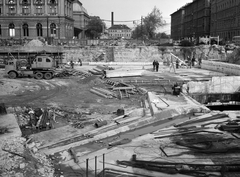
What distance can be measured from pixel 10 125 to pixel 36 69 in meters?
16.3

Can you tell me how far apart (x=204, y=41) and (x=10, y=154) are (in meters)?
54.9

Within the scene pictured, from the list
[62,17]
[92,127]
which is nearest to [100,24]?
[62,17]

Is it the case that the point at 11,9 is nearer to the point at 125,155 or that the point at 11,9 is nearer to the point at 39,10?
the point at 39,10

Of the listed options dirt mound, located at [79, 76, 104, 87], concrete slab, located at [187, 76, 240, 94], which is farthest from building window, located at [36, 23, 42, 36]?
concrete slab, located at [187, 76, 240, 94]

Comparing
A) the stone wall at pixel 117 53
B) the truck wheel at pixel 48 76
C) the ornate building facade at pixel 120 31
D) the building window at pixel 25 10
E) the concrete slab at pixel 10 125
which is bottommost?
the concrete slab at pixel 10 125

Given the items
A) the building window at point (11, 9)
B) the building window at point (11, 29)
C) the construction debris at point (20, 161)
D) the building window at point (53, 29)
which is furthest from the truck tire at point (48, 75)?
the building window at point (11, 9)

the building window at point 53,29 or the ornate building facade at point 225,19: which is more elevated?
the ornate building facade at point 225,19

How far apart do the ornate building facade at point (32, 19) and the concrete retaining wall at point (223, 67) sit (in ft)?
112

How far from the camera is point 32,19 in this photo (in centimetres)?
5925

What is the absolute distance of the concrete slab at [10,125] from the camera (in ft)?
36.7

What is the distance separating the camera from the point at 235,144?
11.1m

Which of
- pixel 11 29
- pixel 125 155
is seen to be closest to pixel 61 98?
pixel 125 155

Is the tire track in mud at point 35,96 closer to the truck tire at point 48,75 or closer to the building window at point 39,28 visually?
the truck tire at point 48,75

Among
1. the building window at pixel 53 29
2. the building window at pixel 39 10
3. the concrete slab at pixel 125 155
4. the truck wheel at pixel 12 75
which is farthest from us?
the building window at pixel 53 29
